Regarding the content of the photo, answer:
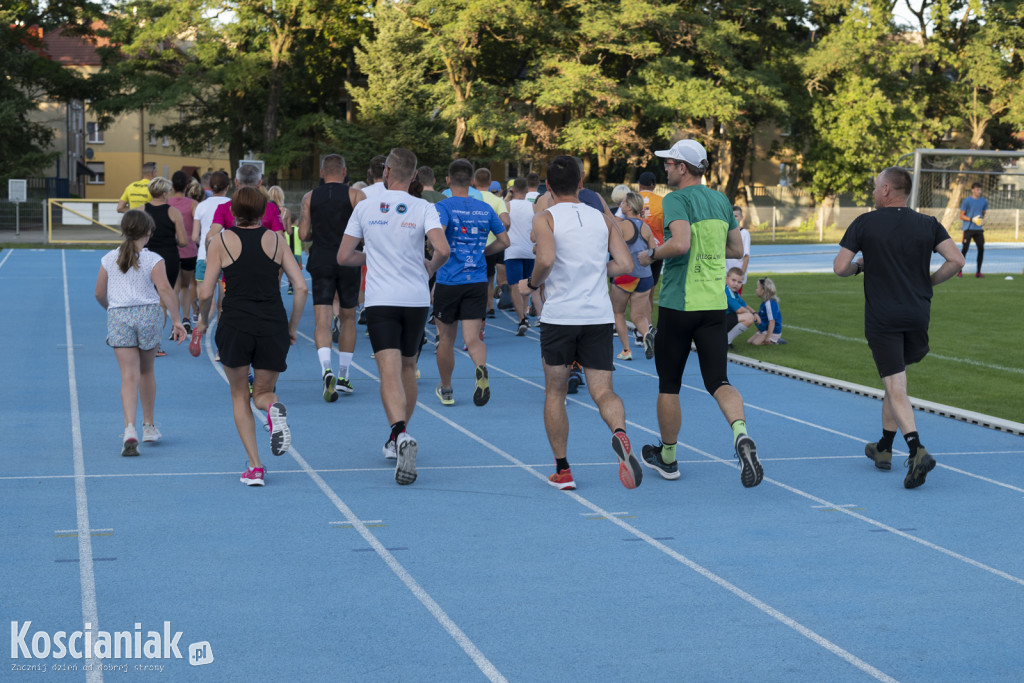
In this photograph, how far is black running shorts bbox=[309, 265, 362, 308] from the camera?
1094 centimetres

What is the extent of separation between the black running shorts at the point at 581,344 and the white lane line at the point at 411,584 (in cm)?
150

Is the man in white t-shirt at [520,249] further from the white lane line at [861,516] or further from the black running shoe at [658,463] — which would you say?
the black running shoe at [658,463]

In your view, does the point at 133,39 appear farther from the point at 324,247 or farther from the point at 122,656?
the point at 122,656

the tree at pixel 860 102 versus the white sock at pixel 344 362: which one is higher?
the tree at pixel 860 102

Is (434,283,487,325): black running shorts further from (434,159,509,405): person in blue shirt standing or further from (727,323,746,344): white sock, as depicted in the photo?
(727,323,746,344): white sock

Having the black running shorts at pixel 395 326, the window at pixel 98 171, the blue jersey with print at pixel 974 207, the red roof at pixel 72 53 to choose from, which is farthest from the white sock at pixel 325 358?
the red roof at pixel 72 53

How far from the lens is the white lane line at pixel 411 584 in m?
4.49

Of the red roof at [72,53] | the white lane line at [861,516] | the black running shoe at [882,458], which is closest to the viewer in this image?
the white lane line at [861,516]

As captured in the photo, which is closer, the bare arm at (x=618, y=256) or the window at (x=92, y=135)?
the bare arm at (x=618, y=256)

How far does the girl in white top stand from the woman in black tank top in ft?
3.49

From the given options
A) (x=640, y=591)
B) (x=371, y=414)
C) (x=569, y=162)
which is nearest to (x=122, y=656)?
(x=640, y=591)

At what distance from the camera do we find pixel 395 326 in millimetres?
7762

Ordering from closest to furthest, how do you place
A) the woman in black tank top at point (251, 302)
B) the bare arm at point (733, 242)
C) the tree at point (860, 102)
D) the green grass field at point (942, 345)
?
1. the woman in black tank top at point (251, 302)
2. the bare arm at point (733, 242)
3. the green grass field at point (942, 345)
4. the tree at point (860, 102)

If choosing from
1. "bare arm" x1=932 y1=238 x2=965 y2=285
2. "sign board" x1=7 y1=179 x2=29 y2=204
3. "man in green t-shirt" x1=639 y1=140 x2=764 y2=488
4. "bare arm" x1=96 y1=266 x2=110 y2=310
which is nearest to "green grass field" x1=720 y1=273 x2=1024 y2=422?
"bare arm" x1=932 y1=238 x2=965 y2=285
